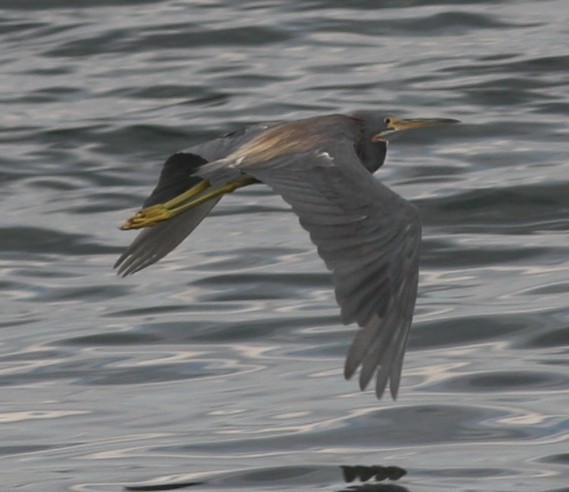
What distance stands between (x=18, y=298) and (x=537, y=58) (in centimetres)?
548

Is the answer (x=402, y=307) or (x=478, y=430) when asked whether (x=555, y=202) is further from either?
(x=402, y=307)

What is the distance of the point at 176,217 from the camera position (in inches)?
320

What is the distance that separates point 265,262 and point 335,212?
3.81m

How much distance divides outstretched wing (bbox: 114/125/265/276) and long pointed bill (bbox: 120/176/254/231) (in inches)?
2.6

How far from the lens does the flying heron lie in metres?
6.48

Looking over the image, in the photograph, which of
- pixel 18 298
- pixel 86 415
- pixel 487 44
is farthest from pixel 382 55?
pixel 86 415

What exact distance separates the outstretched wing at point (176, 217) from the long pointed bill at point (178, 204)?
7cm

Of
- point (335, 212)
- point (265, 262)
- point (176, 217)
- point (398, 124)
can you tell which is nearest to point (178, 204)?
point (176, 217)

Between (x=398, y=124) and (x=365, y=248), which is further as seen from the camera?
(x=398, y=124)

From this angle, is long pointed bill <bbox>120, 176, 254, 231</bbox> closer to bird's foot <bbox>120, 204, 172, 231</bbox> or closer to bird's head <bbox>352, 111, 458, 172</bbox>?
bird's foot <bbox>120, 204, 172, 231</bbox>

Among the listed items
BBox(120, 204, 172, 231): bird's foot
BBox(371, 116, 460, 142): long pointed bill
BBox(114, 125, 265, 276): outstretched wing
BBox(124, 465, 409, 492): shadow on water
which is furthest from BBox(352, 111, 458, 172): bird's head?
BBox(124, 465, 409, 492): shadow on water

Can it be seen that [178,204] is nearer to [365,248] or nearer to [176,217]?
[176,217]

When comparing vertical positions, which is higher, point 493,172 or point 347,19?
point 347,19

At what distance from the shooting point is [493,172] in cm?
1200
